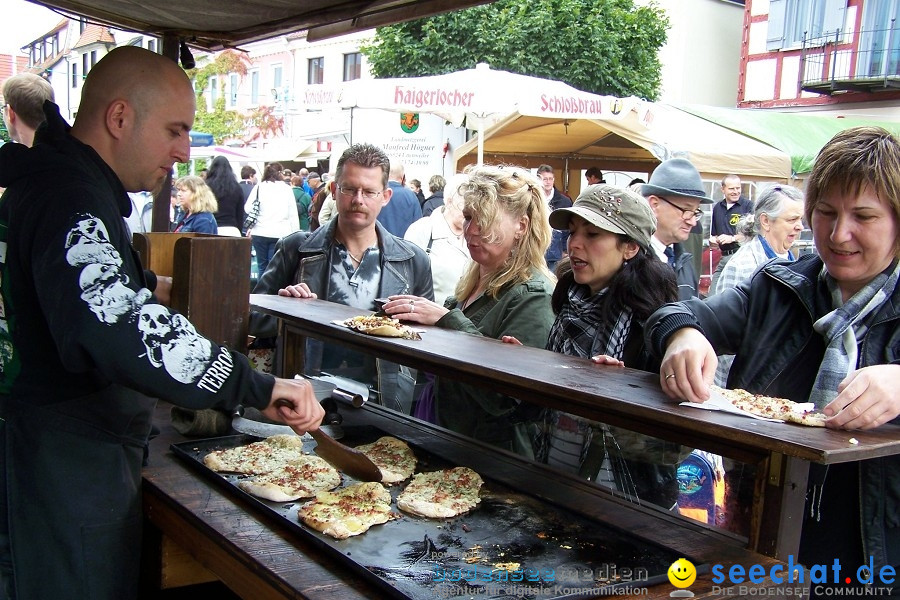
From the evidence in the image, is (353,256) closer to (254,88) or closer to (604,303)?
(604,303)

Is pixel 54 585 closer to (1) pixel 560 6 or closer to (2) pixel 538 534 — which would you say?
(2) pixel 538 534

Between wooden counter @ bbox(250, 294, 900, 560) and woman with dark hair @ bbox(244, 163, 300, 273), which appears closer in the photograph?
wooden counter @ bbox(250, 294, 900, 560)

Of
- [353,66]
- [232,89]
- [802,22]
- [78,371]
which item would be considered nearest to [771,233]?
[78,371]

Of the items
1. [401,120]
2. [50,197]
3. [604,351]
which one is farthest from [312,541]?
[401,120]

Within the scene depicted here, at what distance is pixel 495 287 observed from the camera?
3039 millimetres

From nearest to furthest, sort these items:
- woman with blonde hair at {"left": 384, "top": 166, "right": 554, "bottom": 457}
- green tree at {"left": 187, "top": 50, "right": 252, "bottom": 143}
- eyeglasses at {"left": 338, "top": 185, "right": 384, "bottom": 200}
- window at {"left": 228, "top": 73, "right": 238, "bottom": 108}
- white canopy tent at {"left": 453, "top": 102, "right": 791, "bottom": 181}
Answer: woman with blonde hair at {"left": 384, "top": 166, "right": 554, "bottom": 457} < eyeglasses at {"left": 338, "top": 185, "right": 384, "bottom": 200} < white canopy tent at {"left": 453, "top": 102, "right": 791, "bottom": 181} < green tree at {"left": 187, "top": 50, "right": 252, "bottom": 143} < window at {"left": 228, "top": 73, "right": 238, "bottom": 108}

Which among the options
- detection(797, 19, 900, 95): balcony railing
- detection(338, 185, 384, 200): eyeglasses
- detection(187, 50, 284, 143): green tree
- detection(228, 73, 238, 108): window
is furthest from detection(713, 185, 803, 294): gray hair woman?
detection(228, 73, 238, 108): window

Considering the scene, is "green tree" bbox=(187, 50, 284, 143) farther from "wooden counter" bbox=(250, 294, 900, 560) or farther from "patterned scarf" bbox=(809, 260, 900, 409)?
"patterned scarf" bbox=(809, 260, 900, 409)

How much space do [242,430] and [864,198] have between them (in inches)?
77.0

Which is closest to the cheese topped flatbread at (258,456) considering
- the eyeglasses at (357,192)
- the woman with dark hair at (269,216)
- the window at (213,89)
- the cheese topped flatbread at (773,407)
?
the cheese topped flatbread at (773,407)

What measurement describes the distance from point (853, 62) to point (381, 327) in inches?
909

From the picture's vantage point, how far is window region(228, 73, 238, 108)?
32656mm

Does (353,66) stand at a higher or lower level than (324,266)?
higher

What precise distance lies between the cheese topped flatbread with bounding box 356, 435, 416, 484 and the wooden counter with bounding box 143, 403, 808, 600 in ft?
0.48
